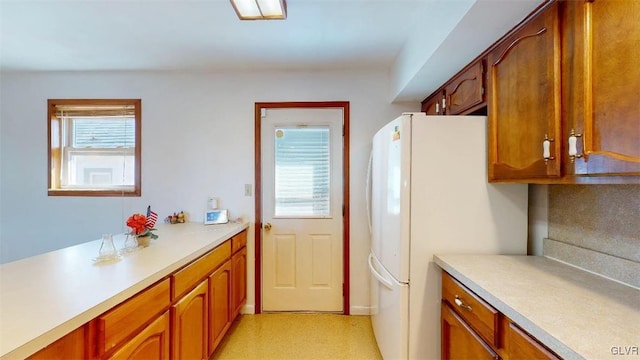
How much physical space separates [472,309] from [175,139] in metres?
2.72

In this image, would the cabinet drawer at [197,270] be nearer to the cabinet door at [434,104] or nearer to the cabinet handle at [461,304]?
the cabinet handle at [461,304]

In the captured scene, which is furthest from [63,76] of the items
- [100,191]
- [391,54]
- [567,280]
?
[567,280]

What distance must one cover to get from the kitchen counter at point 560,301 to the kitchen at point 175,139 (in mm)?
1430

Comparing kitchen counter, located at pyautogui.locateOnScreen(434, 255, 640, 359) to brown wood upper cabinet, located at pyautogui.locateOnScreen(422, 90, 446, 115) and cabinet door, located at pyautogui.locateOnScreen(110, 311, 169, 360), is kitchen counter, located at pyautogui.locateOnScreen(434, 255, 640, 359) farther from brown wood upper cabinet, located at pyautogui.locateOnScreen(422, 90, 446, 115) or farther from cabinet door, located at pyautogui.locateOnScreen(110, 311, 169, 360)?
cabinet door, located at pyautogui.locateOnScreen(110, 311, 169, 360)

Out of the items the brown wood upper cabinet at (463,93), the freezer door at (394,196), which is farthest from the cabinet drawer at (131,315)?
the brown wood upper cabinet at (463,93)

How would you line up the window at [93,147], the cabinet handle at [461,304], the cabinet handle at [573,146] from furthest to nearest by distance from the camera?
the window at [93,147]
the cabinet handle at [461,304]
the cabinet handle at [573,146]

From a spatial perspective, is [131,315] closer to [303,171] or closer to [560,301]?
[560,301]

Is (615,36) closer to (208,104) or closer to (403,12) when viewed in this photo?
(403,12)

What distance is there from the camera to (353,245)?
9.03ft

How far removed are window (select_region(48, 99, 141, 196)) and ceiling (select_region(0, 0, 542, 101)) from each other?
37 cm

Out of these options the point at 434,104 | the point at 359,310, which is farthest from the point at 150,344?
the point at 434,104

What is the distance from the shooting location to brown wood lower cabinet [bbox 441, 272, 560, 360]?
3.17ft

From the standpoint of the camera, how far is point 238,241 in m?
2.50

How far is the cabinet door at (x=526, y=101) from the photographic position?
1.16 meters
